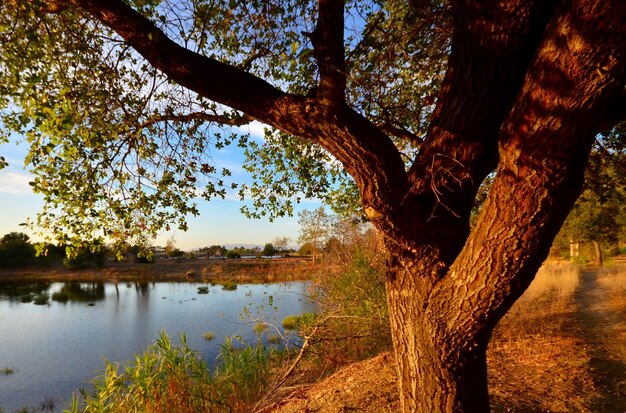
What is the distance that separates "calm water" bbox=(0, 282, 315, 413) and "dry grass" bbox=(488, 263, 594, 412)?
3.39 metres

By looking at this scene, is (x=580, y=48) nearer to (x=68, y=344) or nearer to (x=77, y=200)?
(x=77, y=200)

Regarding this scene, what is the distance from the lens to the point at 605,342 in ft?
19.9

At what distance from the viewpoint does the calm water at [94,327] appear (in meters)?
10.7

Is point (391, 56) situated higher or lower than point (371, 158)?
higher

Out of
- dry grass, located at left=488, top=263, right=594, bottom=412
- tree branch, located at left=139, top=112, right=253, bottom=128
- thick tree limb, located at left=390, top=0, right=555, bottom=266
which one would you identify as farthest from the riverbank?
thick tree limb, located at left=390, top=0, right=555, bottom=266

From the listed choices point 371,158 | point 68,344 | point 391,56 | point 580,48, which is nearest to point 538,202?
point 580,48

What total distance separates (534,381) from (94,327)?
59.6 ft

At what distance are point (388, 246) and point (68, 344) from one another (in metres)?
16.4

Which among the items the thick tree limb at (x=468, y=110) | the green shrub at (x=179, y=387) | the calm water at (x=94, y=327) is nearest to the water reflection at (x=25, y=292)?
the calm water at (x=94, y=327)

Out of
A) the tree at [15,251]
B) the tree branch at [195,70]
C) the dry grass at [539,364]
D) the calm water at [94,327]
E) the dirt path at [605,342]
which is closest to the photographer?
the tree branch at [195,70]

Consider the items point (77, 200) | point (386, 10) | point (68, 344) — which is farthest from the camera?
point (68, 344)

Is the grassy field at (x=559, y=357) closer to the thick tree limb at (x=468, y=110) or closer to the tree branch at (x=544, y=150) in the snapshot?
the tree branch at (x=544, y=150)

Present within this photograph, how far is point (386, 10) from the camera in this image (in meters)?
4.59

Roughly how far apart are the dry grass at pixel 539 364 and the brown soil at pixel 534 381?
0.03 ft
